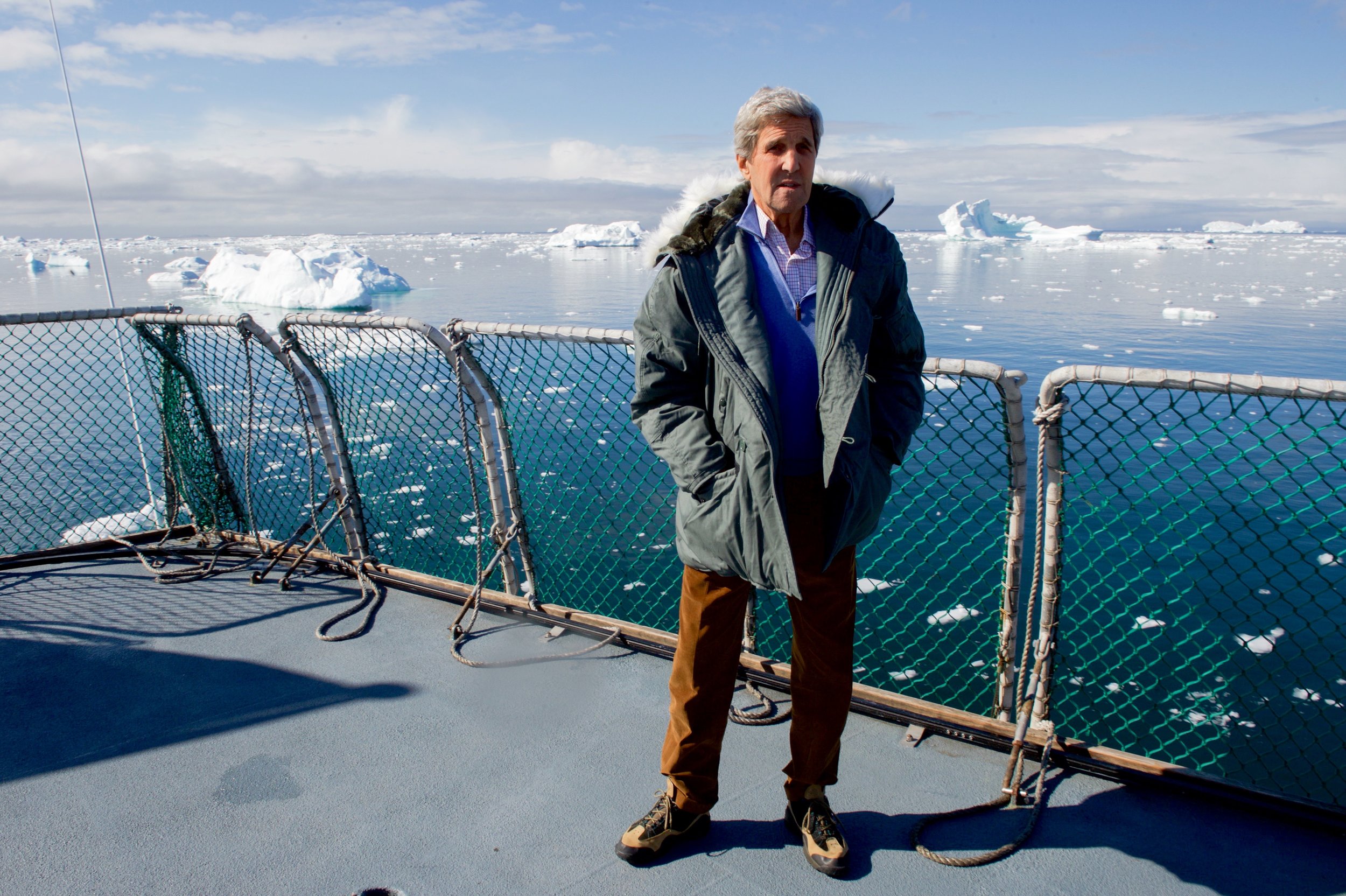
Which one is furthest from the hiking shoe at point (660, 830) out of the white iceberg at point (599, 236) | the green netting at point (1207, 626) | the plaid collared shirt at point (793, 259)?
the white iceberg at point (599, 236)

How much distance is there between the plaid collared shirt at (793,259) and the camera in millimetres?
1721

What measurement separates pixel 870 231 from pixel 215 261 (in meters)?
41.0

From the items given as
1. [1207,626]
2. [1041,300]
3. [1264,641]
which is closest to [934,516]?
[1264,641]

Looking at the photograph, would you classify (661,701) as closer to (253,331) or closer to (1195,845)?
(1195,845)

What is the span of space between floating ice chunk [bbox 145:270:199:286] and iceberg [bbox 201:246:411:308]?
19.1 feet

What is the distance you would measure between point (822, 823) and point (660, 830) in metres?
0.39

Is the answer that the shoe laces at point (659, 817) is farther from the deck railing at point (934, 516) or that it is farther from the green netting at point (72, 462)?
the green netting at point (72, 462)

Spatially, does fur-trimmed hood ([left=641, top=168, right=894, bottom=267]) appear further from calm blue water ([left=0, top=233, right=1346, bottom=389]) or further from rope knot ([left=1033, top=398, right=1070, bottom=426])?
calm blue water ([left=0, top=233, right=1346, bottom=389])

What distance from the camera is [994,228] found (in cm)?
6919

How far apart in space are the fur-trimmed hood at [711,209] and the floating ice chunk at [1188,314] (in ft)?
79.7

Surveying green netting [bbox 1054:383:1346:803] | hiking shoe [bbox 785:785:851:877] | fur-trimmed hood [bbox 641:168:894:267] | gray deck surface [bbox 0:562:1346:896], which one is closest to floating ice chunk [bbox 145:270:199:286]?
green netting [bbox 1054:383:1346:803]

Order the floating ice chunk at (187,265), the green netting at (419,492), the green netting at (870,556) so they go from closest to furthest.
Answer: the green netting at (870,556)
the green netting at (419,492)
the floating ice chunk at (187,265)

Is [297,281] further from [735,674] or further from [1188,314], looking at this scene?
[735,674]

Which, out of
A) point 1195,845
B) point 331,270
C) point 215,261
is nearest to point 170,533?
point 1195,845
